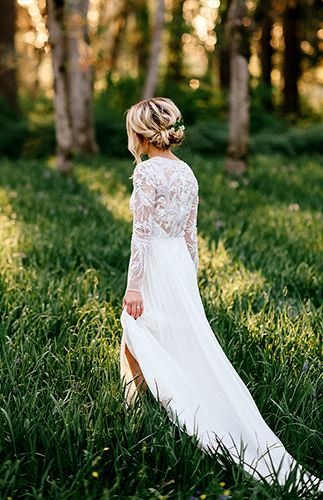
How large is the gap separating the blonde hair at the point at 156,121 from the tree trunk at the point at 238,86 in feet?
24.3

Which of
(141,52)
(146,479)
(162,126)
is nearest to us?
(146,479)

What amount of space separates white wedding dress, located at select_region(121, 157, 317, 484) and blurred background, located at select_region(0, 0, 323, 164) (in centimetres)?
735

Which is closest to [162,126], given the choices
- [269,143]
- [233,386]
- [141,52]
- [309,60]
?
[233,386]

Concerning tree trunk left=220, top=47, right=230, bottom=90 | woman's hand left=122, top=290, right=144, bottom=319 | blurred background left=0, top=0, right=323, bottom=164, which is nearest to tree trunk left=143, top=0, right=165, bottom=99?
blurred background left=0, top=0, right=323, bottom=164

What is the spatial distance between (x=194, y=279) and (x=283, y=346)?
3.02 feet

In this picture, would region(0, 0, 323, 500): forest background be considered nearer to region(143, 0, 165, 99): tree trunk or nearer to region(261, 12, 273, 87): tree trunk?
region(143, 0, 165, 99): tree trunk

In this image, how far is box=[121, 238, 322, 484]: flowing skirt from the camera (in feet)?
7.66

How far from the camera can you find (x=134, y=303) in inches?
95.3

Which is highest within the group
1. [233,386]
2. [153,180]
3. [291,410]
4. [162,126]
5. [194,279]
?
[162,126]

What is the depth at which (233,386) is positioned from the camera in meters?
2.45

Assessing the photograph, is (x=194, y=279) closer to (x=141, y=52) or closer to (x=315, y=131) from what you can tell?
(x=315, y=131)

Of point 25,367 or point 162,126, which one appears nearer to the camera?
point 162,126

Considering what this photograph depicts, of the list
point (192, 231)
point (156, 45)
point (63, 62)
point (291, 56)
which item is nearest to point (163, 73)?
point (291, 56)

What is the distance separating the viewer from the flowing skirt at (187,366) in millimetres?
2336
